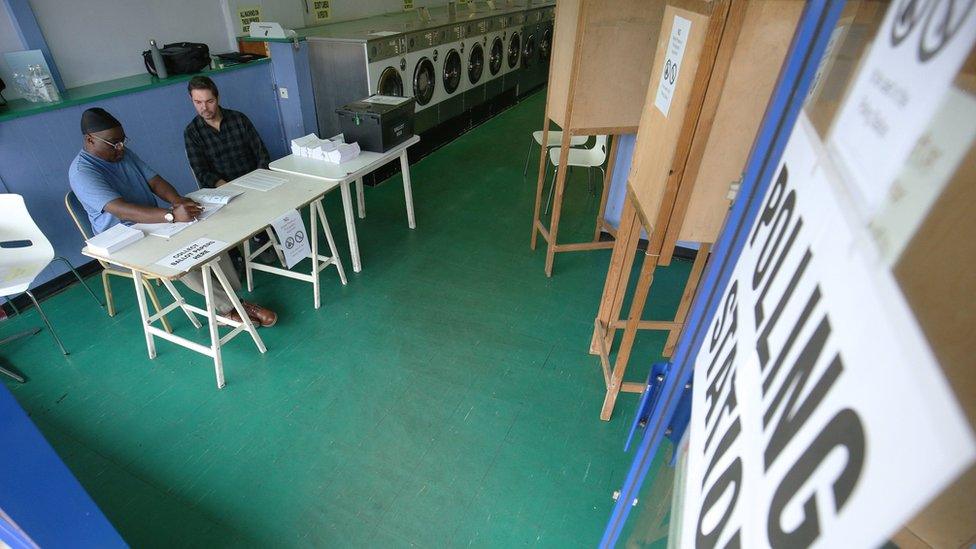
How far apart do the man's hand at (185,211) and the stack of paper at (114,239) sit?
174mm

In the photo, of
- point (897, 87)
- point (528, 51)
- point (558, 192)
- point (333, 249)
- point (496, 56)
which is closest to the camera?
point (897, 87)

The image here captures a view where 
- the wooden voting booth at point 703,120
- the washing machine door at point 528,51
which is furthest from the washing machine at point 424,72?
the wooden voting booth at point 703,120

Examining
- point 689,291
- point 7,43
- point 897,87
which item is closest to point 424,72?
point 7,43

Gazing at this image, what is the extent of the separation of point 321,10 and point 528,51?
3.09 metres

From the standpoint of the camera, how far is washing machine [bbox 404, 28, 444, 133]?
4.44 meters

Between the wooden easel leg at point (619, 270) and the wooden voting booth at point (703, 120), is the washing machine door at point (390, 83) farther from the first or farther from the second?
the wooden voting booth at point (703, 120)

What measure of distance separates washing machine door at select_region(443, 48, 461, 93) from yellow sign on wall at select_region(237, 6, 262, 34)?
181 cm

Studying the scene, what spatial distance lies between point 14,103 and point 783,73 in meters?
4.01

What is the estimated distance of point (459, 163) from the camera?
16.5 feet

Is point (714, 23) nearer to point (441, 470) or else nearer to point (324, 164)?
point (441, 470)

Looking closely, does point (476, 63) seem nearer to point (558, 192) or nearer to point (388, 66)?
point (388, 66)

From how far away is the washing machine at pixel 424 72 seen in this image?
4.44 m

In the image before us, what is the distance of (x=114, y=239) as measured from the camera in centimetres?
210

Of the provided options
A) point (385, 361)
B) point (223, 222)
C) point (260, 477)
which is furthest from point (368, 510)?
point (223, 222)
